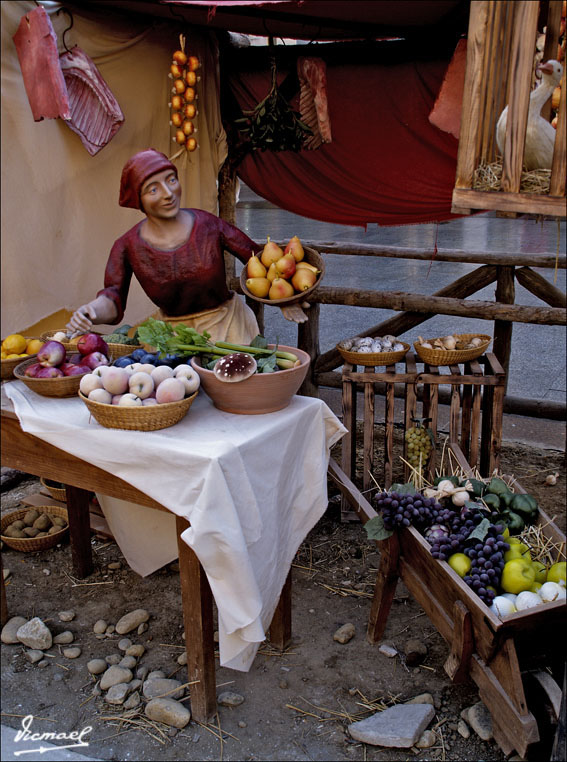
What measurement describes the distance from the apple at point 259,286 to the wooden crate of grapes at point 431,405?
1.15 meters

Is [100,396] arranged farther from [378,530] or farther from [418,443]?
[418,443]

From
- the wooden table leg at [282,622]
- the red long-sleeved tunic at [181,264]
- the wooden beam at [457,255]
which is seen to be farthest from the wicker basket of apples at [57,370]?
the wooden beam at [457,255]

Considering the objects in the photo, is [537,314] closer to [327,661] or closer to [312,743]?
[327,661]

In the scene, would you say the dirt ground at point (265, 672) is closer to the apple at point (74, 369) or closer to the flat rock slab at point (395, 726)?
the flat rock slab at point (395, 726)

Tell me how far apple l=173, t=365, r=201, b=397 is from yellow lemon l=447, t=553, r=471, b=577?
1.07m

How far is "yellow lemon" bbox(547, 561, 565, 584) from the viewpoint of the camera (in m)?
2.36

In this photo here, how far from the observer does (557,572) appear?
2.37m

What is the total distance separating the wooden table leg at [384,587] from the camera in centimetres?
272

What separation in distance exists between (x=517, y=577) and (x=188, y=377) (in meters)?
1.29

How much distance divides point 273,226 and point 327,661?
1145cm

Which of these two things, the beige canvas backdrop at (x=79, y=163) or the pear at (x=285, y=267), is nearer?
the pear at (x=285, y=267)

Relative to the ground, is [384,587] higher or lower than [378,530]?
lower

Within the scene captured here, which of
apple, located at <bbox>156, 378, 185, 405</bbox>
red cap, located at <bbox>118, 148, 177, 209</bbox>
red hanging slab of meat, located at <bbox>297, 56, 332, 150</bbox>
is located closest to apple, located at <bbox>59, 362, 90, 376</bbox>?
apple, located at <bbox>156, 378, 185, 405</bbox>

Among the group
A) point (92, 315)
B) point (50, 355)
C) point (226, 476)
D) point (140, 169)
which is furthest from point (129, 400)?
point (140, 169)
